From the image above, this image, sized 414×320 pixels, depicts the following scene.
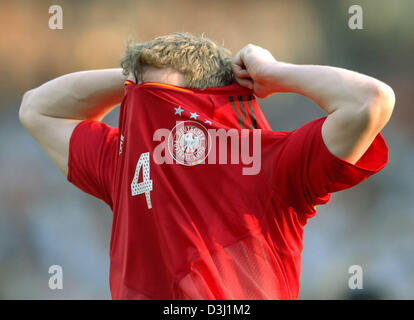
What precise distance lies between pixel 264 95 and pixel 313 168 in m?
0.23

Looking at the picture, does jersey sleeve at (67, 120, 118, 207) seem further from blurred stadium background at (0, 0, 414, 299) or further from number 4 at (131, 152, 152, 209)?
blurred stadium background at (0, 0, 414, 299)

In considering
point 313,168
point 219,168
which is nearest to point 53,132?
point 219,168

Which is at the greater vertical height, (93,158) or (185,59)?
(185,59)

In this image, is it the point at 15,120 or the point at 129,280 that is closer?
the point at 129,280

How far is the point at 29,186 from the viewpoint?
2908 mm

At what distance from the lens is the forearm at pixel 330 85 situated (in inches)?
37.0

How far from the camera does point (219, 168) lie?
1.06m

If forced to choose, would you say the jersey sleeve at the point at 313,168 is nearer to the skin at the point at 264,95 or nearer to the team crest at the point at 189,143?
the skin at the point at 264,95

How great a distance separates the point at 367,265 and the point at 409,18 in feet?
4.46

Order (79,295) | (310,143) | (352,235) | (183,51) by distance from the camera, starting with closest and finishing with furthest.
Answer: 1. (310,143)
2. (183,51)
3. (79,295)
4. (352,235)

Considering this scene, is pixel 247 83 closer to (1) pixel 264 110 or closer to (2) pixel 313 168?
(2) pixel 313 168

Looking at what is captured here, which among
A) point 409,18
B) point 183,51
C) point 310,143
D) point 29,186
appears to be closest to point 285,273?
point 310,143

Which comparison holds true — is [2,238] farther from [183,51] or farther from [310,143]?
[310,143]

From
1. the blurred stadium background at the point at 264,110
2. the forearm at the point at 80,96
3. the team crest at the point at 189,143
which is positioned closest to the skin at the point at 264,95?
the forearm at the point at 80,96
